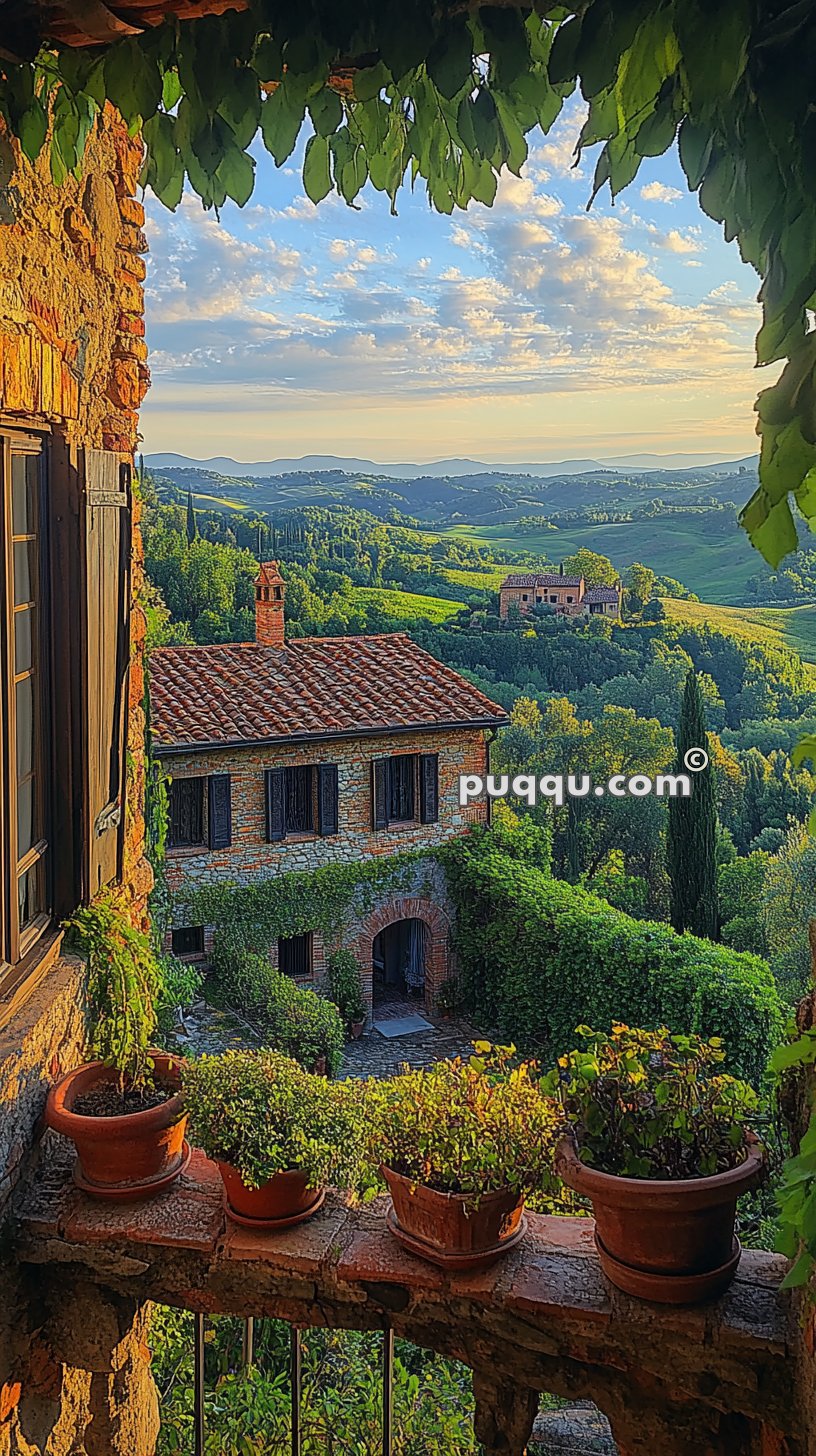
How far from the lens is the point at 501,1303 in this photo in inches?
78.4

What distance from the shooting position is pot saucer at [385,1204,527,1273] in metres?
2.04

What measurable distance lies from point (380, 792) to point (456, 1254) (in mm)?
9983

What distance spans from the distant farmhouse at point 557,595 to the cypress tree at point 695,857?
732 cm

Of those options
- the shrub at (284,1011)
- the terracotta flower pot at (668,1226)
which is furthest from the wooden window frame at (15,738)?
the shrub at (284,1011)

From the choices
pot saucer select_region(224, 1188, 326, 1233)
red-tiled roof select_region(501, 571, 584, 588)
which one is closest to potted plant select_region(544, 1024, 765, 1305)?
pot saucer select_region(224, 1188, 326, 1233)

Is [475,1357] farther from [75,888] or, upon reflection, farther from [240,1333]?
[240,1333]

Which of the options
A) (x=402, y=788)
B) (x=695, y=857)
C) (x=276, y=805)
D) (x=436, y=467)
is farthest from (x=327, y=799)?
(x=436, y=467)

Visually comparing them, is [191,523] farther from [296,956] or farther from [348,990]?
[348,990]

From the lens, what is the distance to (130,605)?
3.05 meters

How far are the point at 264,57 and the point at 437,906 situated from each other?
11384 mm

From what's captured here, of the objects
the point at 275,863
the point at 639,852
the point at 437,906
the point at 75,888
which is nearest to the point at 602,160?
the point at 75,888

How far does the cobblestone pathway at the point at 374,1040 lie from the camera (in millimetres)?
9469

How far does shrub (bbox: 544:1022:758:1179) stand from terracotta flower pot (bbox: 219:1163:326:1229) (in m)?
0.57

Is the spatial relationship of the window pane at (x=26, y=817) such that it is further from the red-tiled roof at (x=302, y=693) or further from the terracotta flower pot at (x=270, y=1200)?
the red-tiled roof at (x=302, y=693)
